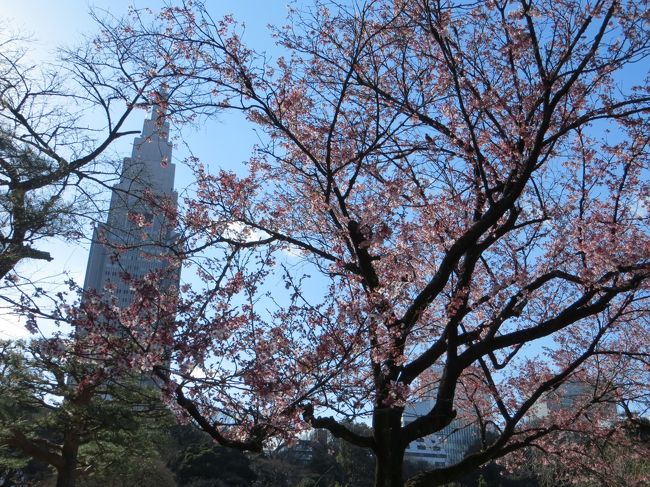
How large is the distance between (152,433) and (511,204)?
492 inches

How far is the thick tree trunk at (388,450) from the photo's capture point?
191 inches

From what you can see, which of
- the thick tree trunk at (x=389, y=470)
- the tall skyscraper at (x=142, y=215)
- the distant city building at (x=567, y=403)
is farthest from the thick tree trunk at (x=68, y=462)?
the thick tree trunk at (x=389, y=470)

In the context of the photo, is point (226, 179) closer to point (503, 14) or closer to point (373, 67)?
point (373, 67)

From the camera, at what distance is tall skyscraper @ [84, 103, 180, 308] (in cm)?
515

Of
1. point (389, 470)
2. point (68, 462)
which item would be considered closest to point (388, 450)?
point (389, 470)

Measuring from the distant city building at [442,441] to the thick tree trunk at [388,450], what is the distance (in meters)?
0.42

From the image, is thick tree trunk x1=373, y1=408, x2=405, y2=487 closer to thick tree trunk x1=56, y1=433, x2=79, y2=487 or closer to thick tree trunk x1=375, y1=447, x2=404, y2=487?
thick tree trunk x1=375, y1=447, x2=404, y2=487

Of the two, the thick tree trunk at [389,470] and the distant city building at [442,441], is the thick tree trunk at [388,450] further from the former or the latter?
the distant city building at [442,441]

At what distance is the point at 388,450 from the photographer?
4.91 metres

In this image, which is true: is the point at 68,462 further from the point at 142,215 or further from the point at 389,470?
the point at 389,470

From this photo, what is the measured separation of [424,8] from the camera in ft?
15.3

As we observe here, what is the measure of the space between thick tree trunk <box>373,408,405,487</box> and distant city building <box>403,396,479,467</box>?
16.4 inches

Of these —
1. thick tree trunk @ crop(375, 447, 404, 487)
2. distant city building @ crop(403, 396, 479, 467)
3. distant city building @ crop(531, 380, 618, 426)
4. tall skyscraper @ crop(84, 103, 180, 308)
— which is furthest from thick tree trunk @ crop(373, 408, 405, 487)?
distant city building @ crop(531, 380, 618, 426)

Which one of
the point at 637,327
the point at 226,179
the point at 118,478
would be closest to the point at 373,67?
the point at 226,179
